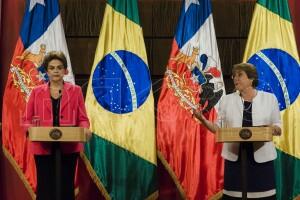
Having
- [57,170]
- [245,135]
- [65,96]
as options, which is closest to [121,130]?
[65,96]

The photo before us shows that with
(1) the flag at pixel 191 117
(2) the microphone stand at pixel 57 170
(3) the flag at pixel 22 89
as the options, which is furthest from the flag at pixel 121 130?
(2) the microphone stand at pixel 57 170

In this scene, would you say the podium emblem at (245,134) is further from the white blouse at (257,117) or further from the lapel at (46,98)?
the lapel at (46,98)

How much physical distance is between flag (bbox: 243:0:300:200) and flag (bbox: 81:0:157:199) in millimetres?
946

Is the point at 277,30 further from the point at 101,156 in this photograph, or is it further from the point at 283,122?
the point at 101,156

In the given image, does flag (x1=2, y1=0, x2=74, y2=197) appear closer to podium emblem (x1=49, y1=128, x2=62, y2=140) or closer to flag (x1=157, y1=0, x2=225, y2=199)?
flag (x1=157, y1=0, x2=225, y2=199)

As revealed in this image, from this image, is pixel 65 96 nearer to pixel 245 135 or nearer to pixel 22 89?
pixel 245 135

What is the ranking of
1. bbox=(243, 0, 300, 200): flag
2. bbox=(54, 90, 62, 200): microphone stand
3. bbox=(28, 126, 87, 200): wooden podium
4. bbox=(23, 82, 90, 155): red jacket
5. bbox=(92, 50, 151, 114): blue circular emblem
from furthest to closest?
bbox=(92, 50, 151, 114): blue circular emblem → bbox=(243, 0, 300, 200): flag → bbox=(23, 82, 90, 155): red jacket → bbox=(54, 90, 62, 200): microphone stand → bbox=(28, 126, 87, 200): wooden podium

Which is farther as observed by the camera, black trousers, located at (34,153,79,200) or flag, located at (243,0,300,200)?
flag, located at (243,0,300,200)

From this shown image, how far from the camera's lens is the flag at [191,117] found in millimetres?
4785

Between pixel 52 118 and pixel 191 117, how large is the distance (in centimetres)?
156

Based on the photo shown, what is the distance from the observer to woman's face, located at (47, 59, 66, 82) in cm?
363

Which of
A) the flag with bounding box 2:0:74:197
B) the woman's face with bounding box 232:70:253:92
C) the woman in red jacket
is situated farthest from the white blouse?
the flag with bounding box 2:0:74:197

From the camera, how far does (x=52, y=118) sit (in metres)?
3.62

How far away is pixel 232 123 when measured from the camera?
3730mm
